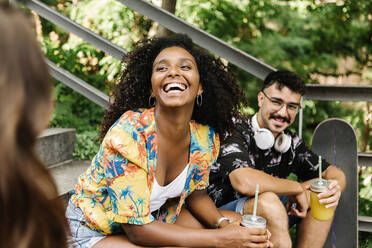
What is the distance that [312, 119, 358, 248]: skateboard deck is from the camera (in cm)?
320

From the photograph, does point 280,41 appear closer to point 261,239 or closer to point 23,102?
point 261,239

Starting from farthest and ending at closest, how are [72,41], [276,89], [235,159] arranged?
[72,41] < [276,89] < [235,159]

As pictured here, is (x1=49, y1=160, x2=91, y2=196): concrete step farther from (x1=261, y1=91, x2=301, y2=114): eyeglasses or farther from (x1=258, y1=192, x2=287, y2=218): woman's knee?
(x1=261, y1=91, x2=301, y2=114): eyeglasses

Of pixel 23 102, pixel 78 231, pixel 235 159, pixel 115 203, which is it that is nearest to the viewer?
pixel 23 102

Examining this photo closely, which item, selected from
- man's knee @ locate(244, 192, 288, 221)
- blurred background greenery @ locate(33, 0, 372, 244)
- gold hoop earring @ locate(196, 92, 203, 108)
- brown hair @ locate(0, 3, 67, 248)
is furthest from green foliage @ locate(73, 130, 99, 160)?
brown hair @ locate(0, 3, 67, 248)

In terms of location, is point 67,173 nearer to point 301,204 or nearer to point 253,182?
point 253,182

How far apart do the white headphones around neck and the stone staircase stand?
132cm

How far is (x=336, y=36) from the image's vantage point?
6.05 m

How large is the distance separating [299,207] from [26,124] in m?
2.21

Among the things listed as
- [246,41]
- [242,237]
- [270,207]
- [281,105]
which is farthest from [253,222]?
[246,41]

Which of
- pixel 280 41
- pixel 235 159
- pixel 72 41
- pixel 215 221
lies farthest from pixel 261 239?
pixel 280 41

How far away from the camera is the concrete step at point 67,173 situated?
3.01 metres

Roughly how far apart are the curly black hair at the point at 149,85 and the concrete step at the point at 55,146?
106 centimetres

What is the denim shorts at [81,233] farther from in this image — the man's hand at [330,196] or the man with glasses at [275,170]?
the man's hand at [330,196]
